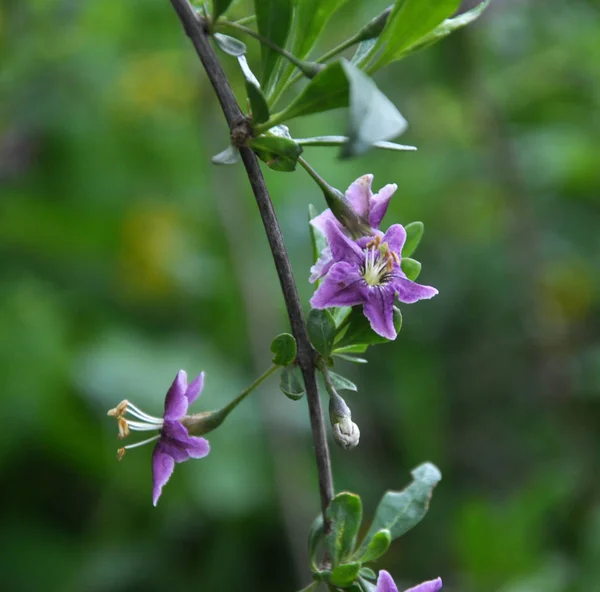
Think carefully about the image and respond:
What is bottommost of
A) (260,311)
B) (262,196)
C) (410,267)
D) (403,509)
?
(260,311)

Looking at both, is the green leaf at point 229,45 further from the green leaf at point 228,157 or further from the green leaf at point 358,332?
the green leaf at point 358,332

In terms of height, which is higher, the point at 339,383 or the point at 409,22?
the point at 409,22

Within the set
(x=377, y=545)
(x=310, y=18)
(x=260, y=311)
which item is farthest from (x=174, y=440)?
(x=260, y=311)

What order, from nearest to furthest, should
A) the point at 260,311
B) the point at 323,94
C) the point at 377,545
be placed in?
the point at 323,94
the point at 377,545
the point at 260,311

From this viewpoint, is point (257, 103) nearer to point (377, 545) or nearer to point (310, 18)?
point (310, 18)

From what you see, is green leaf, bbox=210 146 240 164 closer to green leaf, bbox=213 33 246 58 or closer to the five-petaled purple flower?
green leaf, bbox=213 33 246 58

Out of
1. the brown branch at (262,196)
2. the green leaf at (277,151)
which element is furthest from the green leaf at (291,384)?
the green leaf at (277,151)
